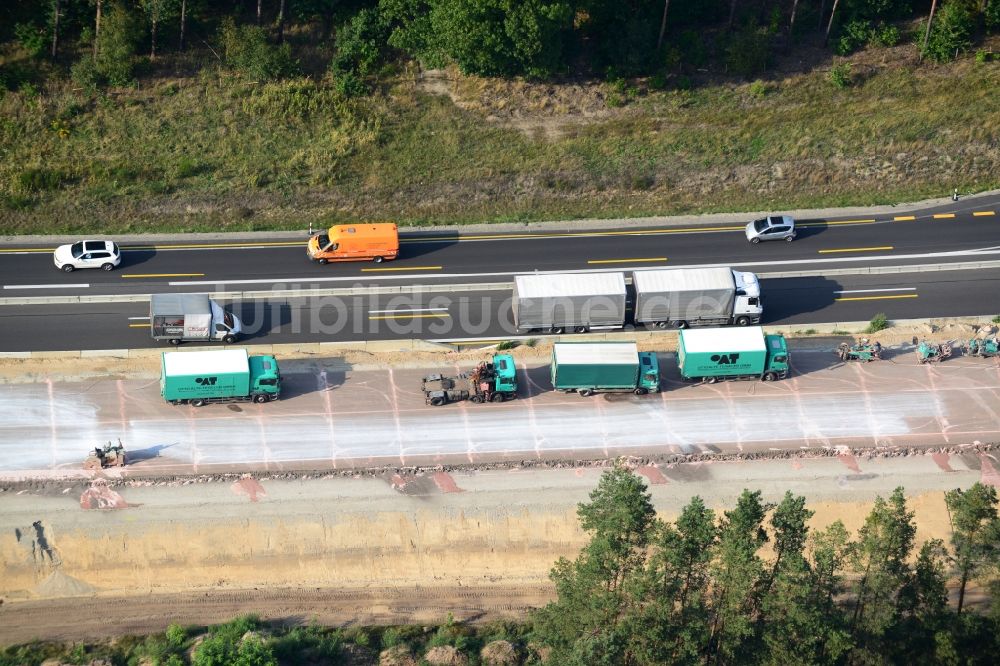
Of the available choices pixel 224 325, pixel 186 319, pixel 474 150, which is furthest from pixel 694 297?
pixel 186 319

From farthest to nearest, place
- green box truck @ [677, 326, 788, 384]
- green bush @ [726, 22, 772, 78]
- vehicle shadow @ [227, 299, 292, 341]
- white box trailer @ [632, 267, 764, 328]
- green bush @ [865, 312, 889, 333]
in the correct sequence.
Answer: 1. green bush @ [726, 22, 772, 78]
2. green bush @ [865, 312, 889, 333]
3. vehicle shadow @ [227, 299, 292, 341]
4. white box trailer @ [632, 267, 764, 328]
5. green box truck @ [677, 326, 788, 384]

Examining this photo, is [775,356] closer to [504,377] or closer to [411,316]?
[504,377]

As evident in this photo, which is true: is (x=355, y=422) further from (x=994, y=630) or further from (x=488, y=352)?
(x=994, y=630)

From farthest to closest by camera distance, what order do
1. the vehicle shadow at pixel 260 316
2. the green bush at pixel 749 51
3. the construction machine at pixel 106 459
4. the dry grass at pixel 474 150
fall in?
the green bush at pixel 749 51, the dry grass at pixel 474 150, the vehicle shadow at pixel 260 316, the construction machine at pixel 106 459

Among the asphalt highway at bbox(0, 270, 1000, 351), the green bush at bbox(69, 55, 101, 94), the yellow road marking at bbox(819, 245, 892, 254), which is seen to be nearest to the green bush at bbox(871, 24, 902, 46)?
the yellow road marking at bbox(819, 245, 892, 254)

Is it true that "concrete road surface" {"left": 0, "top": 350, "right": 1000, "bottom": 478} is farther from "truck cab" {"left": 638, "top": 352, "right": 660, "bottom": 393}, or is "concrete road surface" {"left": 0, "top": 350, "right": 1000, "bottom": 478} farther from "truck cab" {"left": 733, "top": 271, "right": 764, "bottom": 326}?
"truck cab" {"left": 733, "top": 271, "right": 764, "bottom": 326}

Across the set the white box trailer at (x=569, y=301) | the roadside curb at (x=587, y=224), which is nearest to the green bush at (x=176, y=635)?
the white box trailer at (x=569, y=301)

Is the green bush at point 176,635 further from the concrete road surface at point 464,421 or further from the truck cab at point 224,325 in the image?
the truck cab at point 224,325
